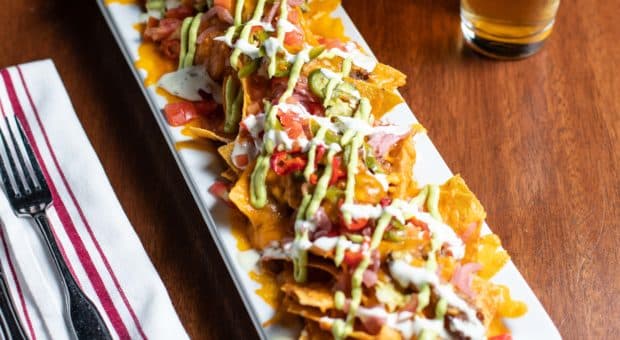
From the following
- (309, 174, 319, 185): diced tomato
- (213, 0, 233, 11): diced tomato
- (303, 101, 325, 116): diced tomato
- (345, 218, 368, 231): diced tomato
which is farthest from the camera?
(213, 0, 233, 11): diced tomato

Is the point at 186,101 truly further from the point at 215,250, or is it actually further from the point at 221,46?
the point at 215,250

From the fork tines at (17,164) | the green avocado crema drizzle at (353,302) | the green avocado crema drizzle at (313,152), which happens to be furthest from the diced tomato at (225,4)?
the green avocado crema drizzle at (353,302)

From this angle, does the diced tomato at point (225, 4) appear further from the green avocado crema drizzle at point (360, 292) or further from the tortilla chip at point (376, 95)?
the green avocado crema drizzle at point (360, 292)

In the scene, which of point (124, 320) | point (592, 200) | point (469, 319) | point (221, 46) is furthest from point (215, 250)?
point (592, 200)

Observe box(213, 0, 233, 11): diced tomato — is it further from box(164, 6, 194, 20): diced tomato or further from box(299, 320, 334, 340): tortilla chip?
box(299, 320, 334, 340): tortilla chip

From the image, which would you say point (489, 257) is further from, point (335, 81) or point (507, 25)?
point (507, 25)

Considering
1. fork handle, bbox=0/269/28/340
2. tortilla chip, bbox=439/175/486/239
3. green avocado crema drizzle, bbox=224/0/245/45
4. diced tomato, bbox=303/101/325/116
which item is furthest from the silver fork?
tortilla chip, bbox=439/175/486/239
